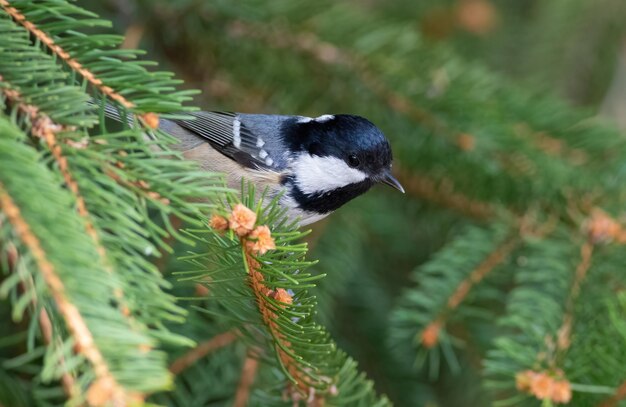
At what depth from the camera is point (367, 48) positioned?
192 cm

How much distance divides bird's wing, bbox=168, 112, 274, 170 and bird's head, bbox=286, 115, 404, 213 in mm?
97

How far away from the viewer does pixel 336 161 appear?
180 centimetres

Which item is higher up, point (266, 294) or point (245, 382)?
point (266, 294)

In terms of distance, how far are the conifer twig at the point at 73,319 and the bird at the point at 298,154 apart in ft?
3.20

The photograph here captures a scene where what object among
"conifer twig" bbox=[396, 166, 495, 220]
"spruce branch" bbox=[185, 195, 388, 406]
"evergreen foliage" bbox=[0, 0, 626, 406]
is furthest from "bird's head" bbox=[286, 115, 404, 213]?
"spruce branch" bbox=[185, 195, 388, 406]

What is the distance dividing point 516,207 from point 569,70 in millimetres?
821

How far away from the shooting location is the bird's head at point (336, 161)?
1.71 metres

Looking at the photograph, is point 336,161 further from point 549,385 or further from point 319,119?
point 549,385

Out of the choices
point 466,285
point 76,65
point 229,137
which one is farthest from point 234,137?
point 76,65

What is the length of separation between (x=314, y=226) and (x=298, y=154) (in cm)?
25

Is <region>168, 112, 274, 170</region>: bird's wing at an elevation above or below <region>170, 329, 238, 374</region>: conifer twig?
above

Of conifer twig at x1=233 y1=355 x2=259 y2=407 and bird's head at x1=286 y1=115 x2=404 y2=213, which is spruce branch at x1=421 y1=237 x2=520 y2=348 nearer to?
bird's head at x1=286 y1=115 x2=404 y2=213

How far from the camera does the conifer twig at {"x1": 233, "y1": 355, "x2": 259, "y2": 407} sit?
1455mm

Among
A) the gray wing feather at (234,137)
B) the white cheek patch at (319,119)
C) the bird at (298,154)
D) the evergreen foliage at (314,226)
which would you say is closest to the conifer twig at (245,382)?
the evergreen foliage at (314,226)
